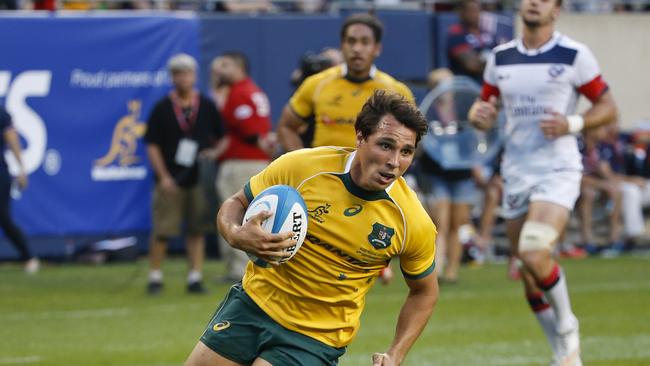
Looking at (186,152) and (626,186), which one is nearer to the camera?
(186,152)

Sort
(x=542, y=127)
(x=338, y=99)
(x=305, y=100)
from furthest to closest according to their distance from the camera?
1. (x=305, y=100)
2. (x=338, y=99)
3. (x=542, y=127)

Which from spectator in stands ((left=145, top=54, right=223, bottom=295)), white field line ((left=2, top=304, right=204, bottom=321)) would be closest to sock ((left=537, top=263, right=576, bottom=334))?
white field line ((left=2, top=304, right=204, bottom=321))

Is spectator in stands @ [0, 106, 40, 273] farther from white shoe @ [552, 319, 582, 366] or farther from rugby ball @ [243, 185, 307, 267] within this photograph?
rugby ball @ [243, 185, 307, 267]

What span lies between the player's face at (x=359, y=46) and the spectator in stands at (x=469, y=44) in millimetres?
6174

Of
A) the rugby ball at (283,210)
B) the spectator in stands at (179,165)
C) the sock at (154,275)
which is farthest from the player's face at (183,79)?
the rugby ball at (283,210)

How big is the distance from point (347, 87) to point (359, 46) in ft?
1.28

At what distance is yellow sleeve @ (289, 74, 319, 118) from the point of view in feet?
33.0

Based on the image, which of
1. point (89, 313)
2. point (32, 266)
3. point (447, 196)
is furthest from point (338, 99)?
point (32, 266)

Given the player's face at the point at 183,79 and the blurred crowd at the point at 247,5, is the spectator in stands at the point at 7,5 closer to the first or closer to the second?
the blurred crowd at the point at 247,5

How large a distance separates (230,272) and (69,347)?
15.3ft

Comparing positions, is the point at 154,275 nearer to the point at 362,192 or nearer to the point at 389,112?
the point at 362,192

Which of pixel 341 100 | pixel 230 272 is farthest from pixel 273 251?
pixel 230 272

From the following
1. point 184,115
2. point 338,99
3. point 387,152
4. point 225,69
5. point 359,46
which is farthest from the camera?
point 225,69

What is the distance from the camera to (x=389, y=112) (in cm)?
553
